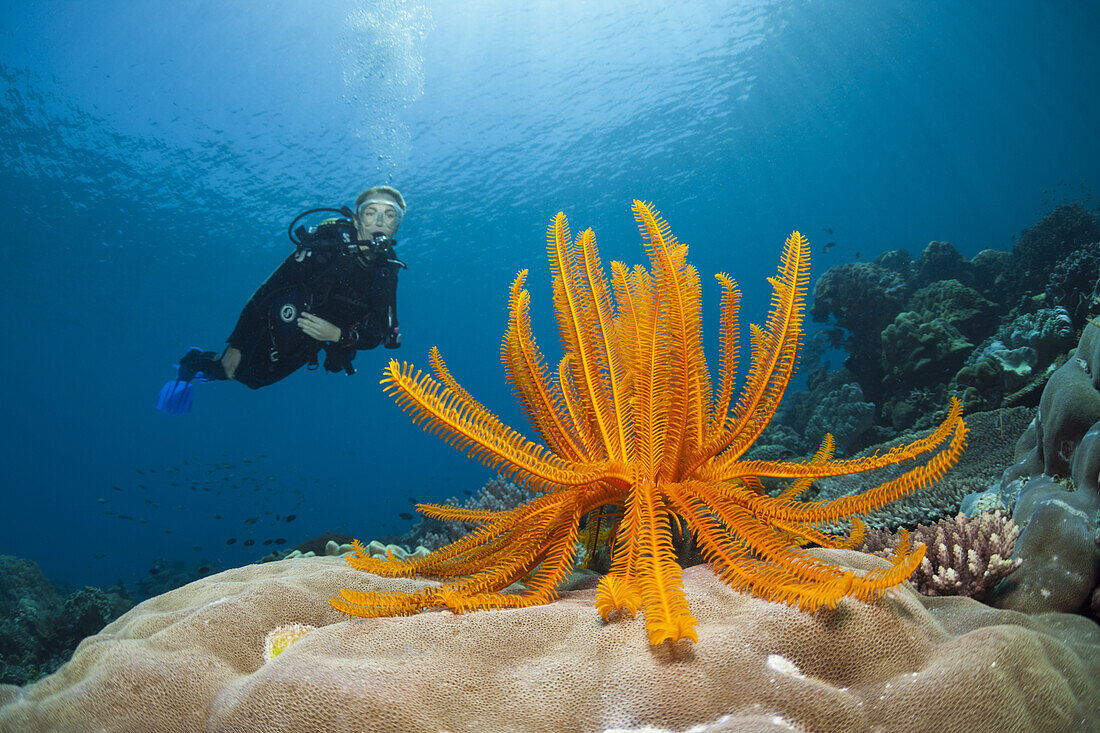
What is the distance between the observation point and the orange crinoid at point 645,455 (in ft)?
5.46

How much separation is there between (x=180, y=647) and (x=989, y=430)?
7.24 m

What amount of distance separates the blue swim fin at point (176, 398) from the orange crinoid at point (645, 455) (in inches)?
290

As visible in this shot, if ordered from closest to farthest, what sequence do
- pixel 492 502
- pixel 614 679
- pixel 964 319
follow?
1. pixel 614 679
2. pixel 492 502
3. pixel 964 319

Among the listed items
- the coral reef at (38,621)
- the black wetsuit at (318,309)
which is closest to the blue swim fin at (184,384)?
the black wetsuit at (318,309)

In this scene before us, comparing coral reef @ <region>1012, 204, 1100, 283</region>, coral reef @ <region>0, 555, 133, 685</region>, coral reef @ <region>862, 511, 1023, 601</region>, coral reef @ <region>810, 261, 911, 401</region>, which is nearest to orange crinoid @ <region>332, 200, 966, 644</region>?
coral reef @ <region>862, 511, 1023, 601</region>

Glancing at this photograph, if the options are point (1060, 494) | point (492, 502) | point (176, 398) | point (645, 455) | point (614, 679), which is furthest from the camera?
point (176, 398)

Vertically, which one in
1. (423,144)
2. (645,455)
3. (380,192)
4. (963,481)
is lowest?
(963,481)

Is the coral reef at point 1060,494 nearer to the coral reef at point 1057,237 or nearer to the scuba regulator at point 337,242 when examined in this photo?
the scuba regulator at point 337,242

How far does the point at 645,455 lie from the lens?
6.60ft

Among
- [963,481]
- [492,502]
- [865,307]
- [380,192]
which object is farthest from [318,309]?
[865,307]

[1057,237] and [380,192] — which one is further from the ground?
[380,192]

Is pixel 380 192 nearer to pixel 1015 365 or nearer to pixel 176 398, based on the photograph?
pixel 176 398

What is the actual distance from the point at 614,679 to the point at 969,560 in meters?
2.51

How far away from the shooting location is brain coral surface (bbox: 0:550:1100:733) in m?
1.28
